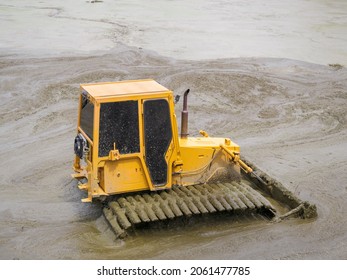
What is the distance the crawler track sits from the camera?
8500mm

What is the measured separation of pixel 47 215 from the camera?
30.2ft

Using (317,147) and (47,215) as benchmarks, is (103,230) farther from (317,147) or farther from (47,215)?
(317,147)

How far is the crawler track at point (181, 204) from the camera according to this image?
27.9 feet

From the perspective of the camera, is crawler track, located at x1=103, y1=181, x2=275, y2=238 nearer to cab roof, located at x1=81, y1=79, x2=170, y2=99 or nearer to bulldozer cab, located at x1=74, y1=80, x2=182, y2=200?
bulldozer cab, located at x1=74, y1=80, x2=182, y2=200

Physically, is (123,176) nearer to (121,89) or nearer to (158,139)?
(158,139)

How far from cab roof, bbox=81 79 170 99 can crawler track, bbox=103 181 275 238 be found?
1.44m

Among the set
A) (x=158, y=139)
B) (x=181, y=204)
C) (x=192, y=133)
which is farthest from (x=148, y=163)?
(x=192, y=133)

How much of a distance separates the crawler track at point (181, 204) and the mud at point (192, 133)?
0.25 meters

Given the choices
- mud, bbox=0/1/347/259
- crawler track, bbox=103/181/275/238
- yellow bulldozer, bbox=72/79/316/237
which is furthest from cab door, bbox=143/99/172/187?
mud, bbox=0/1/347/259

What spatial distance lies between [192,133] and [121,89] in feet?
13.1

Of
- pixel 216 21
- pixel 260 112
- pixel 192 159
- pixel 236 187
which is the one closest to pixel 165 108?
pixel 192 159

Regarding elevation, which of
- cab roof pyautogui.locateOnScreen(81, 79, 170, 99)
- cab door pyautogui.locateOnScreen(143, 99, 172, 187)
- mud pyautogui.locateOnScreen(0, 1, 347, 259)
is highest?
cab roof pyautogui.locateOnScreen(81, 79, 170, 99)

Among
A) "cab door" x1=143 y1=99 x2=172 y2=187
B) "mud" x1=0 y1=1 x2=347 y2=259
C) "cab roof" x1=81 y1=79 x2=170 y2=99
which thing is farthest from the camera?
"cab door" x1=143 y1=99 x2=172 y2=187

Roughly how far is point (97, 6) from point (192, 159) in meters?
16.3
